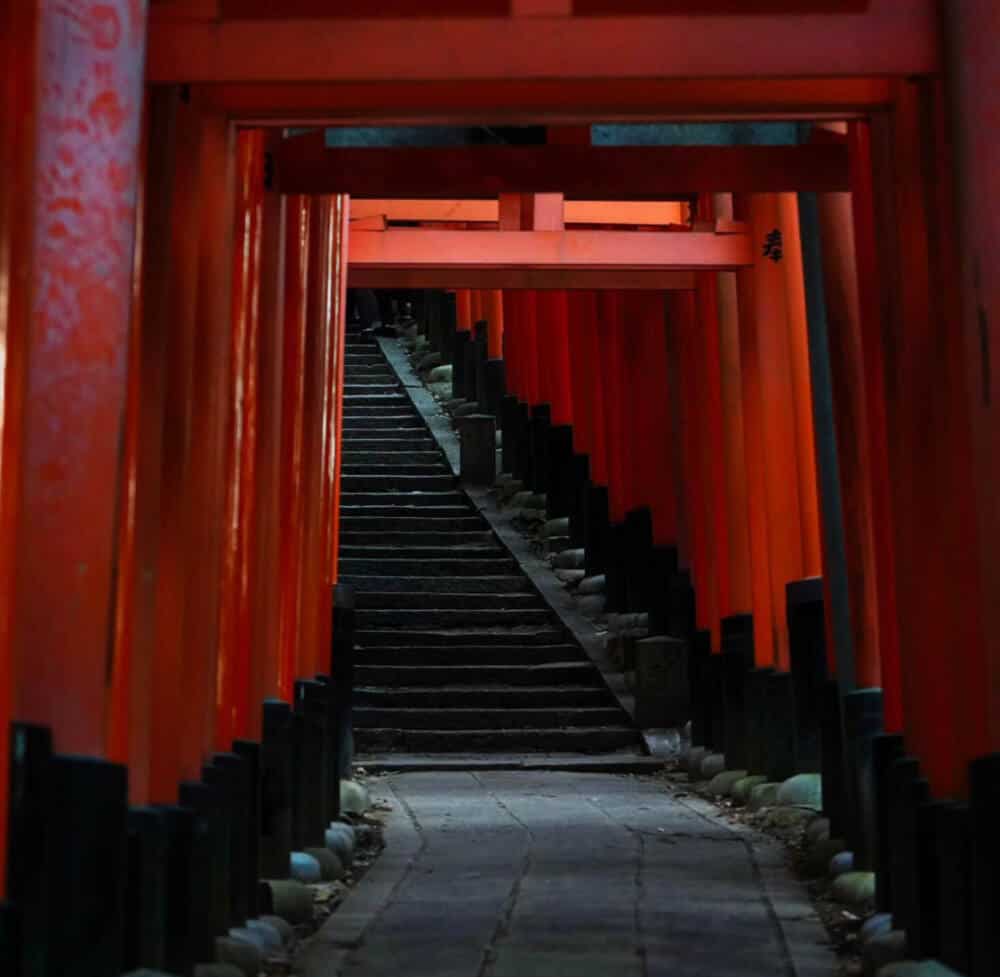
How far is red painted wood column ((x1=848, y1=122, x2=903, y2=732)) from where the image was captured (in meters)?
7.03

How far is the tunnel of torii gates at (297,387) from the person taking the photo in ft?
15.5

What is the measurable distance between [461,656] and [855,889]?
7848 millimetres

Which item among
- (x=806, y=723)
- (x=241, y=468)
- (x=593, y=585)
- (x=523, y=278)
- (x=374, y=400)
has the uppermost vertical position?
(x=374, y=400)

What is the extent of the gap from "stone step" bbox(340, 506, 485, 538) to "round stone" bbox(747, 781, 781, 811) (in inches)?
305

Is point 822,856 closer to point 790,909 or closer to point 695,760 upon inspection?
point 790,909

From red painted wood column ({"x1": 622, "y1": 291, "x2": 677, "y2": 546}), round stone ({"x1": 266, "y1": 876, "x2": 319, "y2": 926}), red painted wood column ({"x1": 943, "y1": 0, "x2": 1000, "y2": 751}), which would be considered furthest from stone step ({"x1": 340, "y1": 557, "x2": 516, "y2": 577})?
red painted wood column ({"x1": 943, "y1": 0, "x2": 1000, "y2": 751})

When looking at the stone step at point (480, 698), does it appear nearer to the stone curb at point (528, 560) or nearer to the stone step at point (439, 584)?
Answer: the stone curb at point (528, 560)

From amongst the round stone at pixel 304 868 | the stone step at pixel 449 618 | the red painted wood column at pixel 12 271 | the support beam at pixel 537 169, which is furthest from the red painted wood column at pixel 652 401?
the red painted wood column at pixel 12 271

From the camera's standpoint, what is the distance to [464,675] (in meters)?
15.1

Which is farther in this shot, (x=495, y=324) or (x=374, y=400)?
(x=374, y=400)

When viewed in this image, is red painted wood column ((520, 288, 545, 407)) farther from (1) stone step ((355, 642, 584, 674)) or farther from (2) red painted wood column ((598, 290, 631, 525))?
(1) stone step ((355, 642, 584, 674))

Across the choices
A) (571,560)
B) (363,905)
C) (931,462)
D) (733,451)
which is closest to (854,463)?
(931,462)

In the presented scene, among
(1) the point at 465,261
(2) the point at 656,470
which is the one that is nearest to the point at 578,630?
(2) the point at 656,470

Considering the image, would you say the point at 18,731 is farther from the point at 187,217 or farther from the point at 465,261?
the point at 465,261
